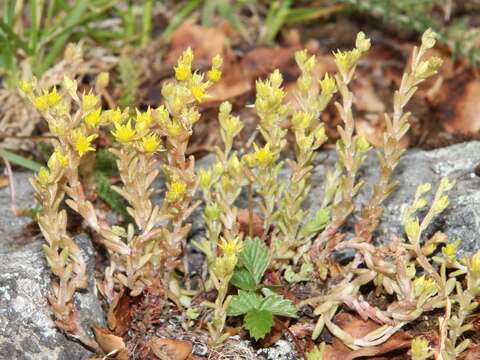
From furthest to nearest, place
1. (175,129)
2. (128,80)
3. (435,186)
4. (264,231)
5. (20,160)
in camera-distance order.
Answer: (128,80), (20,160), (435,186), (264,231), (175,129)

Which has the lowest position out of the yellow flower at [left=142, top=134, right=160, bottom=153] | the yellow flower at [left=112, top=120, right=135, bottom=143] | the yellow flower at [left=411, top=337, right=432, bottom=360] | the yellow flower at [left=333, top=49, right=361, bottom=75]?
the yellow flower at [left=411, top=337, right=432, bottom=360]

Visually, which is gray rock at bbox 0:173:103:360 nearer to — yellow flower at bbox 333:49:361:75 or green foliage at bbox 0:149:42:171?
green foliage at bbox 0:149:42:171

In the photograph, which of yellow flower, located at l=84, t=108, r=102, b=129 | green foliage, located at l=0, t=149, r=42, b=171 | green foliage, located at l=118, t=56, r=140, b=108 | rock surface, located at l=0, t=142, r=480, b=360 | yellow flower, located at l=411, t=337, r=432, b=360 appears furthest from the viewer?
green foliage, located at l=118, t=56, r=140, b=108

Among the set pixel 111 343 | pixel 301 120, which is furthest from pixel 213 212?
pixel 111 343

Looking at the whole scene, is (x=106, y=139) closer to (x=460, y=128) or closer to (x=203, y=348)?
(x=203, y=348)

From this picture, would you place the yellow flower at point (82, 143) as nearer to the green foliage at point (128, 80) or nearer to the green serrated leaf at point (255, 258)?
the green serrated leaf at point (255, 258)

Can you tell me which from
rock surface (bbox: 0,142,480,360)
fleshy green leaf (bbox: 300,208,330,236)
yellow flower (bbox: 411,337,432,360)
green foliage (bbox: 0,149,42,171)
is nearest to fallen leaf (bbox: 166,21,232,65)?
rock surface (bbox: 0,142,480,360)

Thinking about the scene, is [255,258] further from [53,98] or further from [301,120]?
[53,98]
